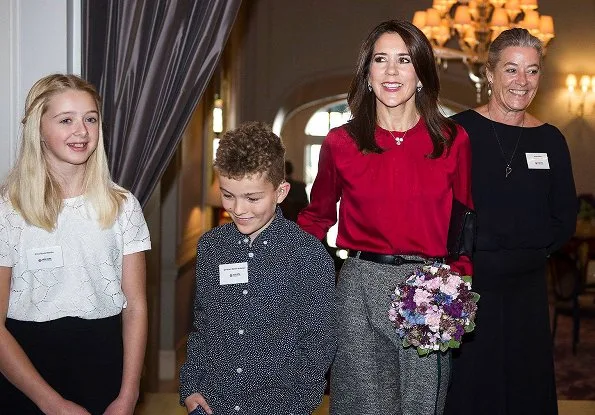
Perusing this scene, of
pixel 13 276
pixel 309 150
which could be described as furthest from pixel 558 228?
pixel 309 150

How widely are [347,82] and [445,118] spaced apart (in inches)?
373

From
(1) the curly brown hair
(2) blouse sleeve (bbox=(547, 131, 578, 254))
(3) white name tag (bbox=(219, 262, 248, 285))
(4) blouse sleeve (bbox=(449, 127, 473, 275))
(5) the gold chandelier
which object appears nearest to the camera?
(1) the curly brown hair

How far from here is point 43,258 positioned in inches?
99.7

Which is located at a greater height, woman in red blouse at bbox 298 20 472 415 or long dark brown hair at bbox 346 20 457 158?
long dark brown hair at bbox 346 20 457 158

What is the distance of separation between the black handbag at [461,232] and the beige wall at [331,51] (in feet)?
28.6

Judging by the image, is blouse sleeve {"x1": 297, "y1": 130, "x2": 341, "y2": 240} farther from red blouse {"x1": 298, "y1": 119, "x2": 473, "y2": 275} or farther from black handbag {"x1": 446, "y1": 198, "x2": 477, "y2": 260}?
black handbag {"x1": 446, "y1": 198, "x2": 477, "y2": 260}

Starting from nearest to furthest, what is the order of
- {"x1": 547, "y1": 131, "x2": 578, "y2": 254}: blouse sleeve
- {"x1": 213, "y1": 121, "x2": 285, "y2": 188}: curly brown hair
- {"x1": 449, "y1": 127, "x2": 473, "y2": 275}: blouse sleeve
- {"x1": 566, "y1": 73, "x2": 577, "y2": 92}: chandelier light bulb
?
{"x1": 213, "y1": 121, "x2": 285, "y2": 188}: curly brown hair, {"x1": 449, "y1": 127, "x2": 473, "y2": 275}: blouse sleeve, {"x1": 547, "y1": 131, "x2": 578, "y2": 254}: blouse sleeve, {"x1": 566, "y1": 73, "x2": 577, "y2": 92}: chandelier light bulb

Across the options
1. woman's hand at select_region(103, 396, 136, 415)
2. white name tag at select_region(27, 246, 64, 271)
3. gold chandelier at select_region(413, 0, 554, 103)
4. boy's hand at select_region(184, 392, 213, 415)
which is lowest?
woman's hand at select_region(103, 396, 136, 415)

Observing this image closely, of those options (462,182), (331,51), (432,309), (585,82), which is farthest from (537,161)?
(585,82)

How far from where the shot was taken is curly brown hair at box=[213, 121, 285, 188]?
2389 millimetres

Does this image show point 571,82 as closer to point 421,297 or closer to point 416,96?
point 416,96

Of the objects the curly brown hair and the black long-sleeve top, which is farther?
the black long-sleeve top

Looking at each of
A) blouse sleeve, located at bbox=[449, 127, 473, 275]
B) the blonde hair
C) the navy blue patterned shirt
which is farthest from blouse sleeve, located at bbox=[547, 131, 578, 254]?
the blonde hair

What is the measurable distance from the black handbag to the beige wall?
872 cm
